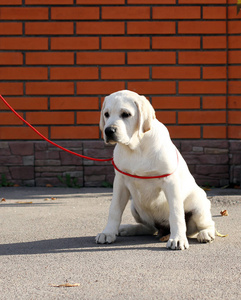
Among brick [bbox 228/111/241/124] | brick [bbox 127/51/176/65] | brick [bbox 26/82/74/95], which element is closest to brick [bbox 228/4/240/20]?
brick [bbox 127/51/176/65]

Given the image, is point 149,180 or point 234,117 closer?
point 149,180

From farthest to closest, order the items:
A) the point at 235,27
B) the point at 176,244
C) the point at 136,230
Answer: the point at 235,27 < the point at 136,230 < the point at 176,244

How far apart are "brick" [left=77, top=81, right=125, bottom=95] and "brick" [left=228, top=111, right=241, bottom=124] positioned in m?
1.62

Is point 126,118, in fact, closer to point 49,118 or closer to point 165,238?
point 165,238

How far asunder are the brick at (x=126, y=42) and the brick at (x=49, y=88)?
2.53ft

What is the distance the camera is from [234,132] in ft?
28.0

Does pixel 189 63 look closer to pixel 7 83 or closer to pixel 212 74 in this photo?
pixel 212 74

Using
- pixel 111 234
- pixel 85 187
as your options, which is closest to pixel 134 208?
pixel 111 234

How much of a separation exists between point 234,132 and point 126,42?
2.04 metres

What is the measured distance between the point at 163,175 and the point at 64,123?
4.45m

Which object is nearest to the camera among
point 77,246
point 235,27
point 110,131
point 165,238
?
point 110,131

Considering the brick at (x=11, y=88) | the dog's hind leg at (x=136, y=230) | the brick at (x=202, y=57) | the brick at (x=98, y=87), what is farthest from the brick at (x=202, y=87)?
the dog's hind leg at (x=136, y=230)

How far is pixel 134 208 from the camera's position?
470 cm

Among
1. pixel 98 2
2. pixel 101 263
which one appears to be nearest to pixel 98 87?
pixel 98 2
